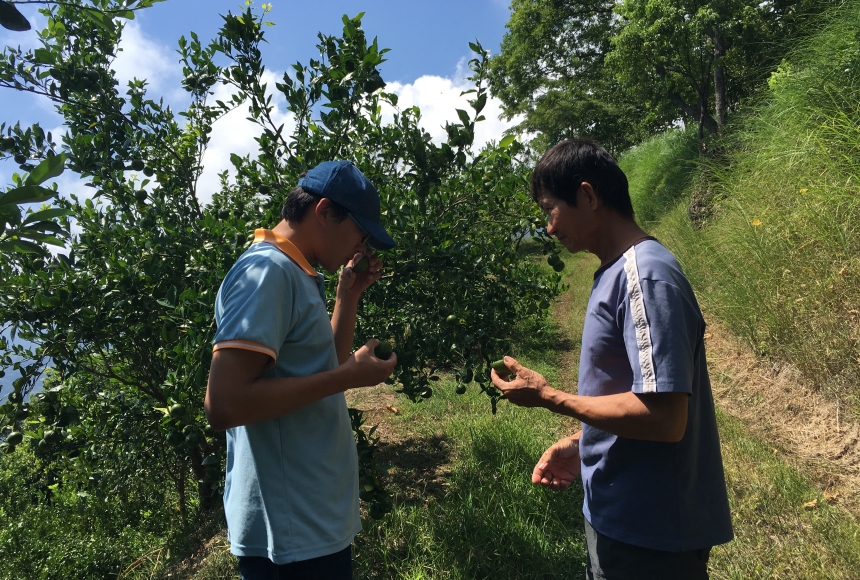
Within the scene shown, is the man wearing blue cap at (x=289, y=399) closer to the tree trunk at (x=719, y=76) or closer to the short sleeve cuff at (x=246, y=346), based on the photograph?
the short sleeve cuff at (x=246, y=346)

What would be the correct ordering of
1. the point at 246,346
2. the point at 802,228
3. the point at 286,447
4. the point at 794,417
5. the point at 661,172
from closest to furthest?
the point at 246,346 → the point at 286,447 → the point at 794,417 → the point at 802,228 → the point at 661,172

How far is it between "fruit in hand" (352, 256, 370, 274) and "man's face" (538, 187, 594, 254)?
735mm

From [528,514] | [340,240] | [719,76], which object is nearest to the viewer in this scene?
[340,240]

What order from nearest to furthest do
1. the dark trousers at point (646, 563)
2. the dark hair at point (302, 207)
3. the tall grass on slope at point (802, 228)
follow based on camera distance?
1. the dark trousers at point (646, 563)
2. the dark hair at point (302, 207)
3. the tall grass on slope at point (802, 228)

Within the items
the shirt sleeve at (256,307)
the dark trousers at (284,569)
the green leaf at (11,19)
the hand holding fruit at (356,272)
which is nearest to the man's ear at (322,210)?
the shirt sleeve at (256,307)

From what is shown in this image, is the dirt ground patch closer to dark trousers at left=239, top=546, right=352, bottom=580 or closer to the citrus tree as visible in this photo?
the citrus tree

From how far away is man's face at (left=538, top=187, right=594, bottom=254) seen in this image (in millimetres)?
1658

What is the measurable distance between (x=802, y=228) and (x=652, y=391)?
4572 mm

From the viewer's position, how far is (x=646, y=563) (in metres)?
1.47

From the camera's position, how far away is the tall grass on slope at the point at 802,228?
4.25 meters

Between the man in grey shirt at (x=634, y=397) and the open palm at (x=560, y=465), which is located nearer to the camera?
the man in grey shirt at (x=634, y=397)

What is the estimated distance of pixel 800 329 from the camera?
4480mm

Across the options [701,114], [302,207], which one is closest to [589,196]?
[302,207]

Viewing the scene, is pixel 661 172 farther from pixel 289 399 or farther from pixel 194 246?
pixel 289 399
